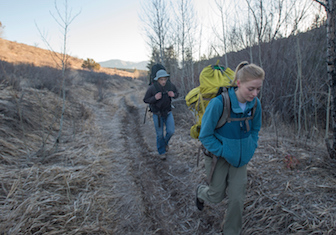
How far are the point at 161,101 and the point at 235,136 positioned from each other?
8.43ft

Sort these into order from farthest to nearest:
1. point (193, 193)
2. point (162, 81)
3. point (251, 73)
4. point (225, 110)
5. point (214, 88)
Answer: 1. point (162, 81)
2. point (193, 193)
3. point (214, 88)
4. point (225, 110)
5. point (251, 73)

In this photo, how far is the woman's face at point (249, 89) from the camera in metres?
1.71

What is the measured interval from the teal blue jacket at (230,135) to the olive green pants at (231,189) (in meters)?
0.17

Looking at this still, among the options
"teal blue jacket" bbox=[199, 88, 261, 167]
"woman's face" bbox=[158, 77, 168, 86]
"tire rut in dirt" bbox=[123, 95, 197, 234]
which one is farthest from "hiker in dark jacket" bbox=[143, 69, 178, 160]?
"teal blue jacket" bbox=[199, 88, 261, 167]

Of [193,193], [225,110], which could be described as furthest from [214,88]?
[193,193]

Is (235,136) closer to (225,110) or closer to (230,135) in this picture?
(230,135)

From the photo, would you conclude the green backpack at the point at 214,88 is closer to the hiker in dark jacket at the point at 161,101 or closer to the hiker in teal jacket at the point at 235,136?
the hiker in teal jacket at the point at 235,136

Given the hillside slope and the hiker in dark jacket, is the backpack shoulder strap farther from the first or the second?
the hillside slope

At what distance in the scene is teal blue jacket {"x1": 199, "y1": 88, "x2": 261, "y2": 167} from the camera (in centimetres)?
183

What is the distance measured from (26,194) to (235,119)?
10.1ft

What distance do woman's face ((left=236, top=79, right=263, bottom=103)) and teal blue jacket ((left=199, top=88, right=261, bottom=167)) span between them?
0.29 ft

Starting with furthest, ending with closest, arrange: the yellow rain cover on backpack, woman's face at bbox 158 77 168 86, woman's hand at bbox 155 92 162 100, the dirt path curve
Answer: woman's face at bbox 158 77 168 86
woman's hand at bbox 155 92 162 100
the dirt path curve
the yellow rain cover on backpack

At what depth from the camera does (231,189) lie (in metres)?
1.97

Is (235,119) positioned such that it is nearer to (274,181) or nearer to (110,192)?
(274,181)
